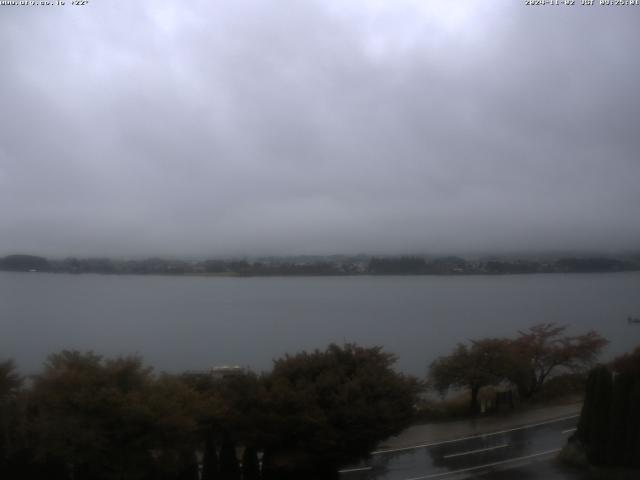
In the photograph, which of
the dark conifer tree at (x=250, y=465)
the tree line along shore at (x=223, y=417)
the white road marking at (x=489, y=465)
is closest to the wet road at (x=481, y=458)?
the white road marking at (x=489, y=465)

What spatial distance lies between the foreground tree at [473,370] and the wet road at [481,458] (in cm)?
390

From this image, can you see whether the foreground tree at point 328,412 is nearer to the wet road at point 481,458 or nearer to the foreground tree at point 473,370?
the wet road at point 481,458

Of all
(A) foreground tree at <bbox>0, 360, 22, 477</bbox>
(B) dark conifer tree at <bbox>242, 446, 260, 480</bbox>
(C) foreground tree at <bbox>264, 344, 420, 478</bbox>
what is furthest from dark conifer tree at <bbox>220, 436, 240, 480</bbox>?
(A) foreground tree at <bbox>0, 360, 22, 477</bbox>

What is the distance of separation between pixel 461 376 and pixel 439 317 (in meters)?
25.2

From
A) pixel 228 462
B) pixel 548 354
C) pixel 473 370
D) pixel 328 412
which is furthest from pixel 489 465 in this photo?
pixel 548 354

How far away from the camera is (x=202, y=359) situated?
99.8 feet

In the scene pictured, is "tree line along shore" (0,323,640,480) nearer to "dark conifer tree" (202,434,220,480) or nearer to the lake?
"dark conifer tree" (202,434,220,480)

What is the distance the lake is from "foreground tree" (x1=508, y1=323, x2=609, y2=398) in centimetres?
238

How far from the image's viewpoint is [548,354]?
26469mm

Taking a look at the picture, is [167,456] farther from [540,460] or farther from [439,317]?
[439,317]

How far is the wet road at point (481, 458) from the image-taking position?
14795 millimetres

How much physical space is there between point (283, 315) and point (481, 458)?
3138 cm

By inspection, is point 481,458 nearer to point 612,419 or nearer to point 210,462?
point 612,419

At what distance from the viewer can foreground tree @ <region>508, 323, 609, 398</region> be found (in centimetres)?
2477
